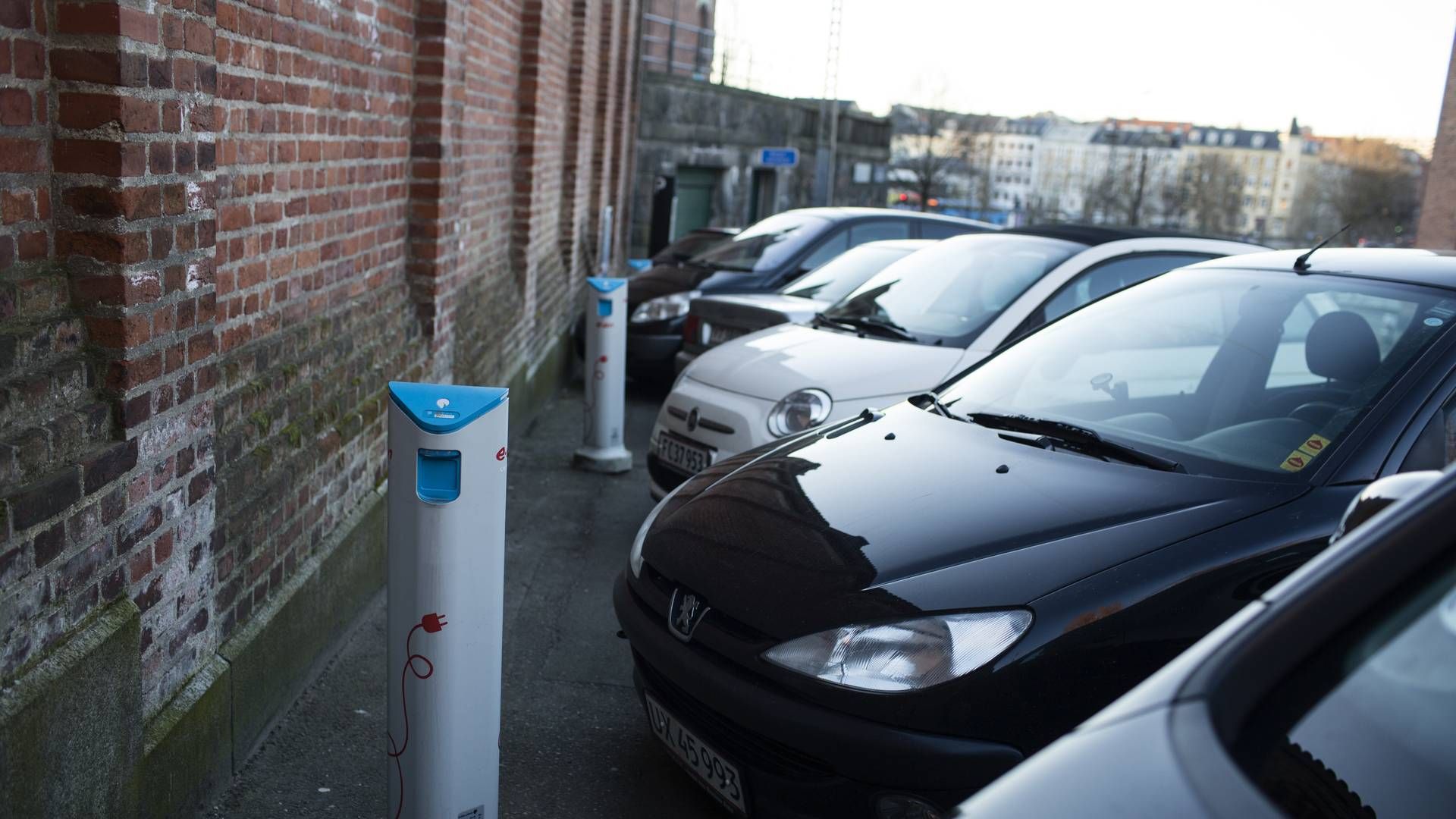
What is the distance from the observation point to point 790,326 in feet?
22.7

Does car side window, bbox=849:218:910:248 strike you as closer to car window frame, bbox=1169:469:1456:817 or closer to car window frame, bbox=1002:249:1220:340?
car window frame, bbox=1002:249:1220:340

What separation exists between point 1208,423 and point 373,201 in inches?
133

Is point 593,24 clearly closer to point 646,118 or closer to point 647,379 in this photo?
point 647,379

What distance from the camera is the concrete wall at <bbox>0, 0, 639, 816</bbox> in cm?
260

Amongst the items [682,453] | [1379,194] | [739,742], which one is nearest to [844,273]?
[682,453]

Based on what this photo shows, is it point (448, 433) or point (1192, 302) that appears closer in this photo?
point (448, 433)

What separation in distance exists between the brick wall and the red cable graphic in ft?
2.04

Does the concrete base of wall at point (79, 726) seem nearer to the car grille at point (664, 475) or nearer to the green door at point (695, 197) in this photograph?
the car grille at point (664, 475)

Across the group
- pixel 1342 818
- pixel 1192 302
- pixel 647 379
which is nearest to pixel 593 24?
pixel 647 379

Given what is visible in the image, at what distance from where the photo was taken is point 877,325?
646 centimetres

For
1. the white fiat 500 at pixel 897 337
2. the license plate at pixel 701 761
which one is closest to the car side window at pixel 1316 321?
the white fiat 500 at pixel 897 337

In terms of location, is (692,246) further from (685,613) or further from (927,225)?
(685,613)

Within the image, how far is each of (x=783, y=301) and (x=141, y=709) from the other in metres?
5.88

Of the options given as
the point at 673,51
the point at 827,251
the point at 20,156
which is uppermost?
the point at 673,51
